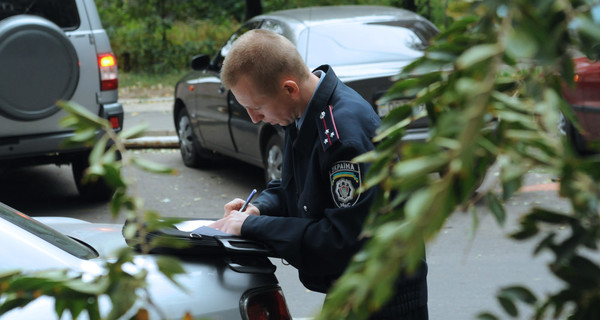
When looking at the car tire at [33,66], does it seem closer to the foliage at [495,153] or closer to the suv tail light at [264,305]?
the suv tail light at [264,305]

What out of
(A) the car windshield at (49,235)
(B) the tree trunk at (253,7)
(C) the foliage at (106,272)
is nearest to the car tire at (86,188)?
(A) the car windshield at (49,235)

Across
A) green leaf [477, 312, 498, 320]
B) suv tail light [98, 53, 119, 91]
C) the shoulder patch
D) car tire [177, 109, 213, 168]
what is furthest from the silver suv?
green leaf [477, 312, 498, 320]

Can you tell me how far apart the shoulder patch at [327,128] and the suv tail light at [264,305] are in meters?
0.58

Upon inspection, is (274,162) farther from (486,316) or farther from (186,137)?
(486,316)

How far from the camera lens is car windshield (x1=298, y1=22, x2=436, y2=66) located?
7.38 m

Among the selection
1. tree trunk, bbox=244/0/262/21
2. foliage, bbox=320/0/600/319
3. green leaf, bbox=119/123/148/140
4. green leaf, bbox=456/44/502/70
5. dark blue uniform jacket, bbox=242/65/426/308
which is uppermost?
green leaf, bbox=456/44/502/70

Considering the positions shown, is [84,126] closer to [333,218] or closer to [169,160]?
[333,218]

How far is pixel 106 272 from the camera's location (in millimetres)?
1238

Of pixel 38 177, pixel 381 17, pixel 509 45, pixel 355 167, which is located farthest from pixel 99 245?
pixel 38 177

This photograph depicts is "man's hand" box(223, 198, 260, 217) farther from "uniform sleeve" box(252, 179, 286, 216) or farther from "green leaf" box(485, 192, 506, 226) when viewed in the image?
"green leaf" box(485, 192, 506, 226)

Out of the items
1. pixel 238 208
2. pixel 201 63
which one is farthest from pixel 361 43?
pixel 238 208

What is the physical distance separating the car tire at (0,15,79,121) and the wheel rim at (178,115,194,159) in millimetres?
2747

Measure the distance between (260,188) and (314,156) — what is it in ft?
20.2

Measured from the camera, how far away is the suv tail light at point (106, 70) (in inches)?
300
